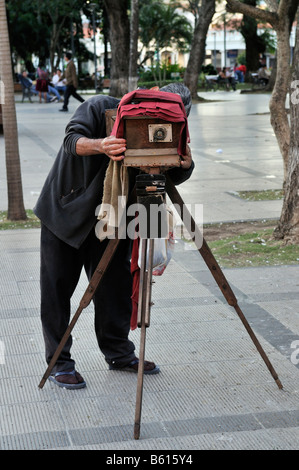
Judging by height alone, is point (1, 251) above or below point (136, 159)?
below

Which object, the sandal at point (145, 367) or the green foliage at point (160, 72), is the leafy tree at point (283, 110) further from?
the green foliage at point (160, 72)

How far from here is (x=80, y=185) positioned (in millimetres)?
3756

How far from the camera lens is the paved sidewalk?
336 cm

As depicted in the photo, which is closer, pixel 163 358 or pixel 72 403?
pixel 72 403

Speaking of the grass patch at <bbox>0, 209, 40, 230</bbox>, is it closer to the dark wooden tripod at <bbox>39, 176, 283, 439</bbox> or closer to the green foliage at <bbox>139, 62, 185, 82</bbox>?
the dark wooden tripod at <bbox>39, 176, 283, 439</bbox>

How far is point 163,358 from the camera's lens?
4.28 m

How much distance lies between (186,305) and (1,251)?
229cm

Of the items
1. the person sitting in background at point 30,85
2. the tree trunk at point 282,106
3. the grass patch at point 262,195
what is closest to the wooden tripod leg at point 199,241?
the tree trunk at point 282,106

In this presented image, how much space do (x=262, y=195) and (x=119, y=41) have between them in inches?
860

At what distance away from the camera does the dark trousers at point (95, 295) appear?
152 inches

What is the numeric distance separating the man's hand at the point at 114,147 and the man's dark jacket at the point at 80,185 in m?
0.37
